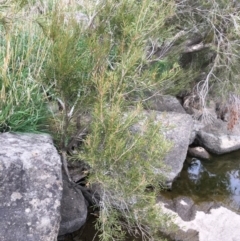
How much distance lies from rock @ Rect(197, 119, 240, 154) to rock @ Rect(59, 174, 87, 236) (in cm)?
272

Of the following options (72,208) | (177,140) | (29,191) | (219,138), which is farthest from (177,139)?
(29,191)

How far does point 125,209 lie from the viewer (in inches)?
130

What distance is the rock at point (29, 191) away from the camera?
257cm

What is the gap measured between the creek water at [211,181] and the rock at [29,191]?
1313 millimetres

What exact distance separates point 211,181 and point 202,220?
44.1 inches

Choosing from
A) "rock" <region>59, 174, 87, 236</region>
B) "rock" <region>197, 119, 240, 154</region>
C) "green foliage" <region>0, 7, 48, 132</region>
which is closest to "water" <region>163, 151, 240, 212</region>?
"rock" <region>197, 119, 240, 154</region>

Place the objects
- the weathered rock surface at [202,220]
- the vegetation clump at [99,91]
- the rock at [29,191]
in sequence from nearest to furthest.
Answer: the rock at [29,191], the vegetation clump at [99,91], the weathered rock surface at [202,220]

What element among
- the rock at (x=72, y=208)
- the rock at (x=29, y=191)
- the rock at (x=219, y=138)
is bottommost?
the rock at (x=219, y=138)

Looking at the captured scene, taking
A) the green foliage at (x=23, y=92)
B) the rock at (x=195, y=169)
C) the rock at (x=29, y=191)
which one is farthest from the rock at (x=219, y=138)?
the rock at (x=29, y=191)

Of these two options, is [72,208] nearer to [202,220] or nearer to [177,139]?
[202,220]

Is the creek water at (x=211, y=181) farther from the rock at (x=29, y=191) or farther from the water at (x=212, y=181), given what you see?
the rock at (x=29, y=191)

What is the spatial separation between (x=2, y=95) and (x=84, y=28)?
1004 millimetres

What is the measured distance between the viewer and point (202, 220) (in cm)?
423

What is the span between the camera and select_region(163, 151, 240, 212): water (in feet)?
15.7
